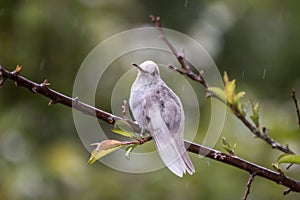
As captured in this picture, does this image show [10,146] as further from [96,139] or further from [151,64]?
[151,64]

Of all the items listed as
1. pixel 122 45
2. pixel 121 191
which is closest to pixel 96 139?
pixel 121 191

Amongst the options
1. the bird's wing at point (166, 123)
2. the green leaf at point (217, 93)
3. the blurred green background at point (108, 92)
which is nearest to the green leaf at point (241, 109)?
the green leaf at point (217, 93)

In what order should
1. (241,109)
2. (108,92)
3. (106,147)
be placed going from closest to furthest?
(241,109) → (106,147) → (108,92)

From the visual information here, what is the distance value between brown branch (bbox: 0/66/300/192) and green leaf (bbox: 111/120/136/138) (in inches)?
0.6

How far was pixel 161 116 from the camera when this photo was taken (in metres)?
1.73

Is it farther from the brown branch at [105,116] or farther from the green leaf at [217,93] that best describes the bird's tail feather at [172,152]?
the green leaf at [217,93]

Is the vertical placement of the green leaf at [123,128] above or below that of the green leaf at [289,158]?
above

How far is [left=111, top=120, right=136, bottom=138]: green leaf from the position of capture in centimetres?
169

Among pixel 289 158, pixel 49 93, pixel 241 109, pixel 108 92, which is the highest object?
pixel 108 92

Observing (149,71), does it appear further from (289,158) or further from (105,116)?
(289,158)

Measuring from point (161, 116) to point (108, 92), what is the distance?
4.12 metres

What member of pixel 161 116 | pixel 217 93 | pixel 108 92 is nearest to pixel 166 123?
pixel 161 116

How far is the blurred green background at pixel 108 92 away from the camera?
4820mm

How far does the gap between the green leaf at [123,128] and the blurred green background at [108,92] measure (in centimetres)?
268
